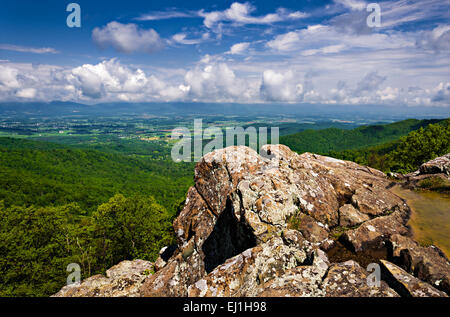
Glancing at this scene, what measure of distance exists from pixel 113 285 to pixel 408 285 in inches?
729

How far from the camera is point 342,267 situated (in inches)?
325

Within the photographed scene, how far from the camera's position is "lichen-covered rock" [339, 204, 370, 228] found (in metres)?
12.8

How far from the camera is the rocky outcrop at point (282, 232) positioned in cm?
823

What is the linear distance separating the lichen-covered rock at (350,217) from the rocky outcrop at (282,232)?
55mm

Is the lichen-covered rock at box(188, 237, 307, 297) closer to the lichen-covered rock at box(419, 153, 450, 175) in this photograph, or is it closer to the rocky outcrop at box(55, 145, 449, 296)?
the rocky outcrop at box(55, 145, 449, 296)

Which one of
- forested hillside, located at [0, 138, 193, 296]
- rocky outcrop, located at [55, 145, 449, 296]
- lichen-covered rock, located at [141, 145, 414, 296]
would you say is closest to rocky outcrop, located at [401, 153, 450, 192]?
lichen-covered rock, located at [141, 145, 414, 296]

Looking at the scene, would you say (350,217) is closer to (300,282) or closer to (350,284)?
(350,284)

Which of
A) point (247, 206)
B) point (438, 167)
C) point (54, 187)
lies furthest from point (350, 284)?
point (54, 187)

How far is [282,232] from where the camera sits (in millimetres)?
11086

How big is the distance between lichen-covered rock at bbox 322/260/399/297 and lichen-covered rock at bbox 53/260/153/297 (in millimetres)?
13031

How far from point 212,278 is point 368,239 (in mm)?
8384

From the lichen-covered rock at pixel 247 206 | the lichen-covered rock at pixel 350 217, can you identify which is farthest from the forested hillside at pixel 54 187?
the lichen-covered rock at pixel 350 217
